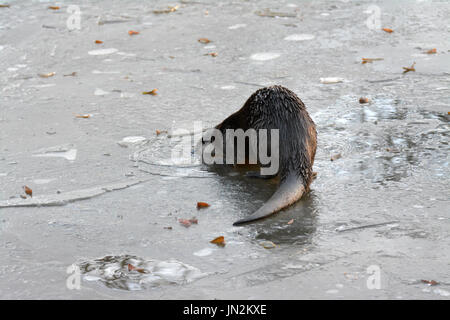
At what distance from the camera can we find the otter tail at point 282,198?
3203mm

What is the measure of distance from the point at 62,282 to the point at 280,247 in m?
0.95

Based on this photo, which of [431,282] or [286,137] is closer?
[431,282]

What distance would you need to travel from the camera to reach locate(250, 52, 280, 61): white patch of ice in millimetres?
5996

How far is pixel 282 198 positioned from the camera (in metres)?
3.32

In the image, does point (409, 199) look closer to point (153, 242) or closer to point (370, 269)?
point (370, 269)

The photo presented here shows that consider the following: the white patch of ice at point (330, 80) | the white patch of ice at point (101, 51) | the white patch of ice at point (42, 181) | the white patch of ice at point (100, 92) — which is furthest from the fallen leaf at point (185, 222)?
the white patch of ice at point (101, 51)

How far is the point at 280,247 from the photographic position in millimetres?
2990

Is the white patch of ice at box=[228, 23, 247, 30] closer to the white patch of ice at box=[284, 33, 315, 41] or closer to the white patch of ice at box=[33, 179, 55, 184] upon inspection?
the white patch of ice at box=[284, 33, 315, 41]

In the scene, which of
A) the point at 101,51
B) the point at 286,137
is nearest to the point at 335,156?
the point at 286,137

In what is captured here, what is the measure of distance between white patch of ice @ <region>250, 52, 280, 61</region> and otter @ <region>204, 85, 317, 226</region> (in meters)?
2.19

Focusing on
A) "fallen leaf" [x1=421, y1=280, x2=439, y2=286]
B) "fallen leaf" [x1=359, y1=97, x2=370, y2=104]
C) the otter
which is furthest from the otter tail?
"fallen leaf" [x1=359, y1=97, x2=370, y2=104]

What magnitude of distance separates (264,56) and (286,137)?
8.57 ft

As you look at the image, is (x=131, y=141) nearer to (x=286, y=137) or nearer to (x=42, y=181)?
(x=42, y=181)

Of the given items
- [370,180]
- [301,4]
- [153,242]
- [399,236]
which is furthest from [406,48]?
[153,242]
